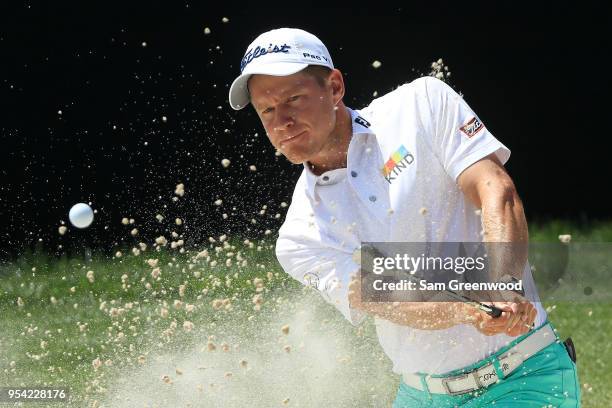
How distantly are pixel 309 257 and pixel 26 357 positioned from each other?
2.39m

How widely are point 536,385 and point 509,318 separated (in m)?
0.45

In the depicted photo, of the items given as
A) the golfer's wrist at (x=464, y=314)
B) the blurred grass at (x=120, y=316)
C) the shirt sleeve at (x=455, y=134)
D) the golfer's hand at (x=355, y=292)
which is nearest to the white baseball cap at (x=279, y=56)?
the shirt sleeve at (x=455, y=134)

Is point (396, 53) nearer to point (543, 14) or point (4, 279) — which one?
point (543, 14)

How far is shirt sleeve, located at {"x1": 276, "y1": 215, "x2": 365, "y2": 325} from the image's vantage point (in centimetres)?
288

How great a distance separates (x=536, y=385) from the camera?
269 centimetres

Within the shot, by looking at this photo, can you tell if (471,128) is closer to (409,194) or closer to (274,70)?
(409,194)

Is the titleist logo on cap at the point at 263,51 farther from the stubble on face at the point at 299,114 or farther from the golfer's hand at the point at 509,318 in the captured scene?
the golfer's hand at the point at 509,318

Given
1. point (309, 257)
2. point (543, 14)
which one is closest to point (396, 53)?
point (543, 14)

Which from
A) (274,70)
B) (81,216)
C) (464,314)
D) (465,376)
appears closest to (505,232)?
(464,314)

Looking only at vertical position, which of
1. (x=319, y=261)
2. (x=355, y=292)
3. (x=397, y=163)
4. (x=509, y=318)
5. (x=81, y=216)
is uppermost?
(x=81, y=216)

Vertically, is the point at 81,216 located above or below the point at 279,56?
above

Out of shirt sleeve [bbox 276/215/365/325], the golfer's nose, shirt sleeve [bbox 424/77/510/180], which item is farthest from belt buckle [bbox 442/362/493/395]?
the golfer's nose

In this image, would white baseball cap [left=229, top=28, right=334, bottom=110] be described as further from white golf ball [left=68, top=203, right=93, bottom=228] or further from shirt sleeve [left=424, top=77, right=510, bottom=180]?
white golf ball [left=68, top=203, right=93, bottom=228]

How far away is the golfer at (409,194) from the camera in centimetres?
268
